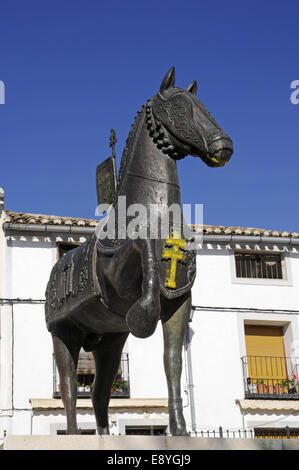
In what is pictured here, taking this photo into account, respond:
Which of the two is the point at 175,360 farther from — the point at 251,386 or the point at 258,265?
the point at 258,265

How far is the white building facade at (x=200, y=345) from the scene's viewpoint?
1808cm

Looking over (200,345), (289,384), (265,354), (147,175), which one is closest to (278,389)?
(289,384)

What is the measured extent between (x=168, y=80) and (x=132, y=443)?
2.50 metres

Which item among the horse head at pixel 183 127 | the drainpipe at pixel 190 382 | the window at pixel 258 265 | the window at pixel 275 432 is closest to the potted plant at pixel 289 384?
A: the window at pixel 275 432

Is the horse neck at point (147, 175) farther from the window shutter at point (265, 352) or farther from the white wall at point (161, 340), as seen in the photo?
the window shutter at point (265, 352)

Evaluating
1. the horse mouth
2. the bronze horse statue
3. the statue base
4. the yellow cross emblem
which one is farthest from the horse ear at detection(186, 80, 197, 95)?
the statue base

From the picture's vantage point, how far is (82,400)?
1775cm

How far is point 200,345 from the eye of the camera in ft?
64.5

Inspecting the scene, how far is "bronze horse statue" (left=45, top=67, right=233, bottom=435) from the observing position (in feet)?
16.2

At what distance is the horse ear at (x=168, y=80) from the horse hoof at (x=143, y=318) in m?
1.60

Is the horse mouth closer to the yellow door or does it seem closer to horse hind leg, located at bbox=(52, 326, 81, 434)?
horse hind leg, located at bbox=(52, 326, 81, 434)

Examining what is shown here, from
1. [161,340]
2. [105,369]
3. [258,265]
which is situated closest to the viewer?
[105,369]

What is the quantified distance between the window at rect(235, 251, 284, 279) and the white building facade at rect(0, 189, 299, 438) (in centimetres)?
3
